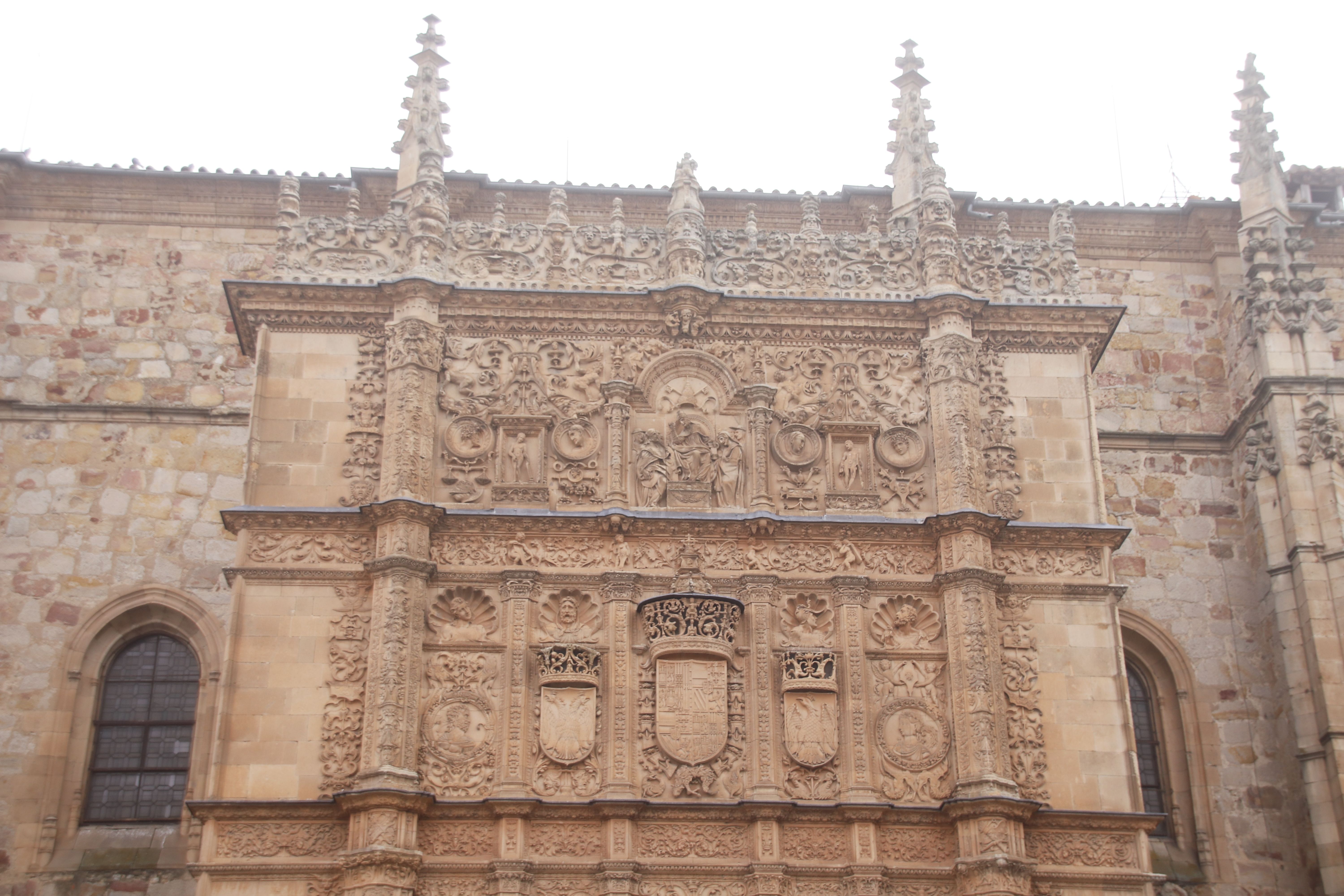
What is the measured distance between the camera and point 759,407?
18.8 metres

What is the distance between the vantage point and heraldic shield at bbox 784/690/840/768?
17.1 meters

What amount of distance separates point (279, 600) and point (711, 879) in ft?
17.9

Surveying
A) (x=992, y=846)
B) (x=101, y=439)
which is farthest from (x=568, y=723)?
(x=101, y=439)

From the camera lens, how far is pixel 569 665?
1731 centimetres

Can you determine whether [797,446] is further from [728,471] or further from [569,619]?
[569,619]

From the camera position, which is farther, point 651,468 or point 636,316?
point 636,316

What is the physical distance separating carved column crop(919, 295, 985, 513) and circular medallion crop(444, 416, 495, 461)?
16.8 feet

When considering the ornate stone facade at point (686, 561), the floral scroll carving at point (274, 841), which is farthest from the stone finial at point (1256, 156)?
the floral scroll carving at point (274, 841)

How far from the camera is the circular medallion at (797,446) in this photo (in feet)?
61.3

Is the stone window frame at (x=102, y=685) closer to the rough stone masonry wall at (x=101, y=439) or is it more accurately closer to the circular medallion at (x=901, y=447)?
the rough stone masonry wall at (x=101, y=439)

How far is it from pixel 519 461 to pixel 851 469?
3.80 meters

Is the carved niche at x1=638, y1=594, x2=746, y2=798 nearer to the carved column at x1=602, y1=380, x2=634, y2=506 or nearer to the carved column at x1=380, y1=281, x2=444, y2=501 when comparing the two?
the carved column at x1=602, y1=380, x2=634, y2=506

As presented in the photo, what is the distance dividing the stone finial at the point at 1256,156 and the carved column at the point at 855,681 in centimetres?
908

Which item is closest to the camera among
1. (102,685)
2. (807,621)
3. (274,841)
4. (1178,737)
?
(274,841)
